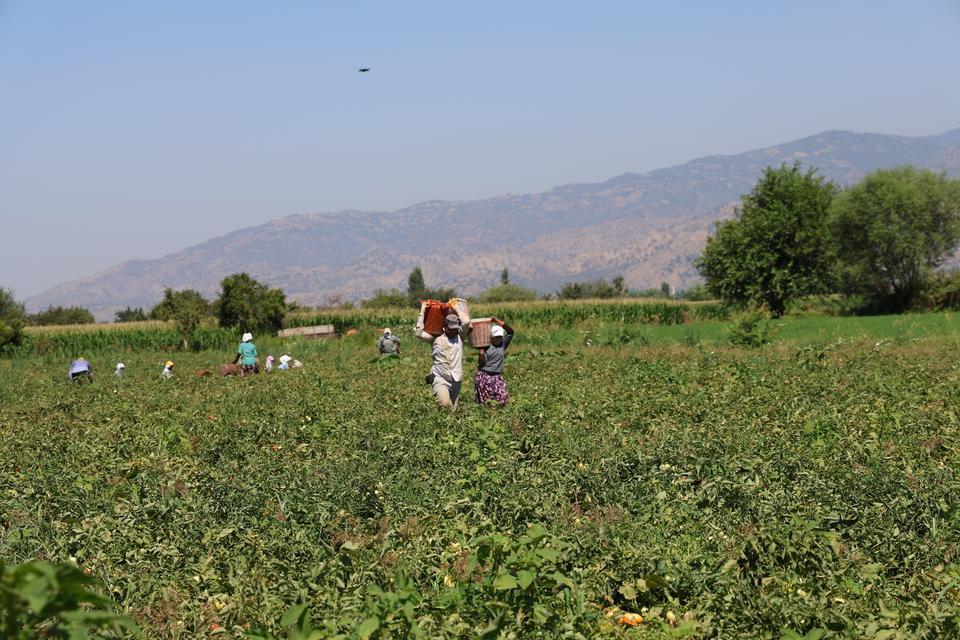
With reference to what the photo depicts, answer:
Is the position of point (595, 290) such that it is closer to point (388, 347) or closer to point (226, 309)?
point (226, 309)

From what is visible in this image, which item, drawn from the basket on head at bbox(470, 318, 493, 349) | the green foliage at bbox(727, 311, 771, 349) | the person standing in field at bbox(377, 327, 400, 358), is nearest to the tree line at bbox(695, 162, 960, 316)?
the green foliage at bbox(727, 311, 771, 349)

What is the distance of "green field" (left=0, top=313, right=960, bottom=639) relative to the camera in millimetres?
4887

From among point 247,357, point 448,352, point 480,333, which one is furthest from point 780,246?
point 448,352

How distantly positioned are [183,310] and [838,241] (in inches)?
1830

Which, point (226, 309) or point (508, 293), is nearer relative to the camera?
point (226, 309)

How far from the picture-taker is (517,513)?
6.57 meters

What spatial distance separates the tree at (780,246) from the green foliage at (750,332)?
2435 cm

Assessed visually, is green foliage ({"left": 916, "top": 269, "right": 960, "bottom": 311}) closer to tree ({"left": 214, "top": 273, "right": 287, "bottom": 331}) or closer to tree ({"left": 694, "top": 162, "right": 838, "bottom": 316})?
tree ({"left": 694, "top": 162, "right": 838, "bottom": 316})

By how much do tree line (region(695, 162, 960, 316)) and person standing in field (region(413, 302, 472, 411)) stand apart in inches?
Answer: 1502

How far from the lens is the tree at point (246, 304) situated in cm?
3834

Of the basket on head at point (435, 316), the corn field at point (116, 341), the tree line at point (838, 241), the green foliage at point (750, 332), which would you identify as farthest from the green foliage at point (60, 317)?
the basket on head at point (435, 316)

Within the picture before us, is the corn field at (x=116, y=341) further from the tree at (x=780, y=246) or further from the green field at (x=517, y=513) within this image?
the tree at (x=780, y=246)

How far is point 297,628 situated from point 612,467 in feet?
13.7

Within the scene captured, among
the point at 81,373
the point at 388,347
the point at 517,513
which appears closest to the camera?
the point at 517,513
